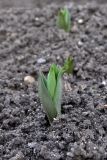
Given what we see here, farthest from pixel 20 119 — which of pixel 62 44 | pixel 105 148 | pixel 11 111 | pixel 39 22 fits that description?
pixel 39 22

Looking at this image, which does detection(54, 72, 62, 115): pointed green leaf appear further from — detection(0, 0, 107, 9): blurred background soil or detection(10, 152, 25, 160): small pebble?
detection(0, 0, 107, 9): blurred background soil

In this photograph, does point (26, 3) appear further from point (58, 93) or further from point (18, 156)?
point (18, 156)

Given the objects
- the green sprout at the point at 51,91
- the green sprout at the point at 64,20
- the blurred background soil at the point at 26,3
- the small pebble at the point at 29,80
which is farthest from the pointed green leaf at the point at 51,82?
the blurred background soil at the point at 26,3

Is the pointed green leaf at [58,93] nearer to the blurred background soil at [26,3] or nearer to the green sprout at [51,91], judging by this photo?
the green sprout at [51,91]

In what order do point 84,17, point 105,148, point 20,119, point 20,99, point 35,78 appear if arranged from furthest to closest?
point 84,17 < point 35,78 < point 20,99 < point 20,119 < point 105,148

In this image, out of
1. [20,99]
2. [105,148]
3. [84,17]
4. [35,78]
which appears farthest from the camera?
[84,17]

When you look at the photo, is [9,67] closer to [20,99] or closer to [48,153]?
[20,99]

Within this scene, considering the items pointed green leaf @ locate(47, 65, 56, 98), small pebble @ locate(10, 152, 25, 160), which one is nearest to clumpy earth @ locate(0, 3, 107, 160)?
small pebble @ locate(10, 152, 25, 160)

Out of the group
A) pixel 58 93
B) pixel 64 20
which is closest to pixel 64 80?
pixel 58 93
